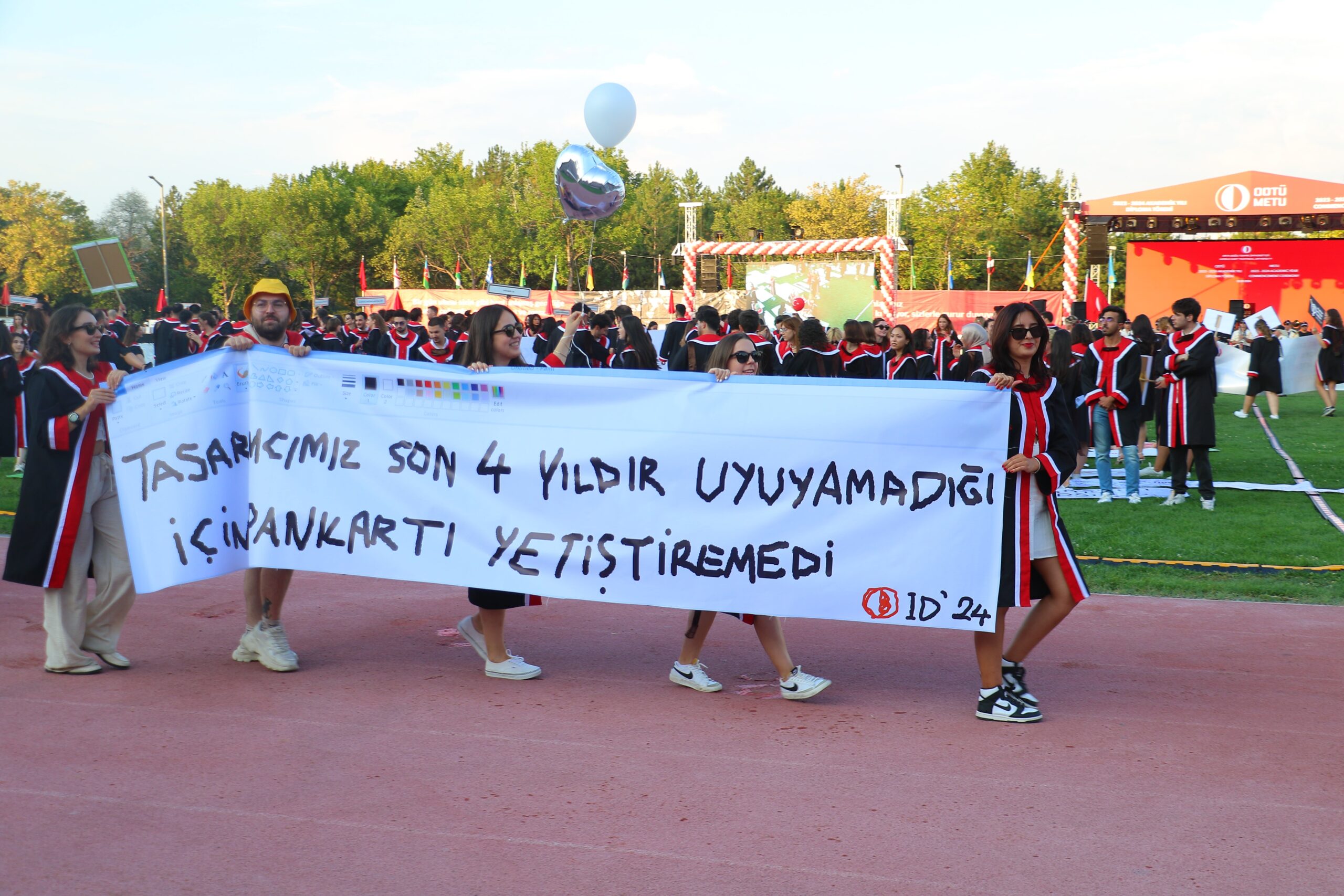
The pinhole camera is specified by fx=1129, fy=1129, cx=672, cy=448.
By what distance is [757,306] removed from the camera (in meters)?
37.7

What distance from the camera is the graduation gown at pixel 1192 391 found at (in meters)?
10.4

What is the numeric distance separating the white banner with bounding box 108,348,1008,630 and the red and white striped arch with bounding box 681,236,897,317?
28.0 meters

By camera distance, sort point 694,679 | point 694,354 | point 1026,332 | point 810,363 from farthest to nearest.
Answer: point 694,354 < point 810,363 < point 694,679 < point 1026,332

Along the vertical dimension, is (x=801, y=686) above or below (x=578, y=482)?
below

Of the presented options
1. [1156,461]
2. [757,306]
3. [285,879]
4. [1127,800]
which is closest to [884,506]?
[1127,800]

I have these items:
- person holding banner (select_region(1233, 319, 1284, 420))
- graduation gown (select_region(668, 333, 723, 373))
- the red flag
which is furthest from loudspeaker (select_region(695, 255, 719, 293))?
graduation gown (select_region(668, 333, 723, 373))

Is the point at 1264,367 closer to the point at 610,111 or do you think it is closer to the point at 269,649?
the point at 610,111

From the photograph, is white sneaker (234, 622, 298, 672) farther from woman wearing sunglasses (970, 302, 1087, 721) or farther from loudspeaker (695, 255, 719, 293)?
loudspeaker (695, 255, 719, 293)

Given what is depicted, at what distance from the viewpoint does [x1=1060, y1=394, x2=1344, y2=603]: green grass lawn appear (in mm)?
7484

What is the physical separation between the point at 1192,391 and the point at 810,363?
3.53m

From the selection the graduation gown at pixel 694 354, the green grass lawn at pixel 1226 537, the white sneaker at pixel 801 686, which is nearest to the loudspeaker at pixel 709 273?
the green grass lawn at pixel 1226 537

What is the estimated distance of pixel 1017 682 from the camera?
195 inches

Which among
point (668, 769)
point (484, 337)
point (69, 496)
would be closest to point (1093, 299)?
point (484, 337)

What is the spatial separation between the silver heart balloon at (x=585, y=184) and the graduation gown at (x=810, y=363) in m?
3.29
